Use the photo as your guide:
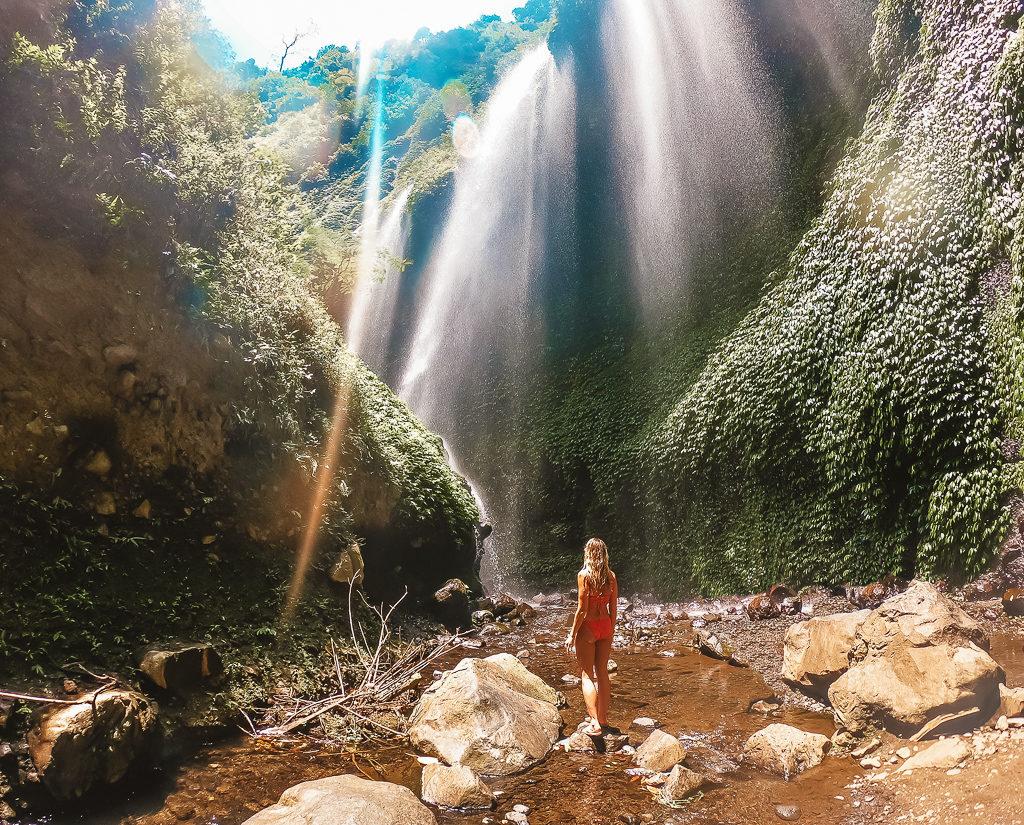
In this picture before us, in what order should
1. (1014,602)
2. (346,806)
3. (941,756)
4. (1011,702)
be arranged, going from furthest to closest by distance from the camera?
(1014,602)
(1011,702)
(941,756)
(346,806)

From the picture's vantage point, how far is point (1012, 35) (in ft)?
26.1

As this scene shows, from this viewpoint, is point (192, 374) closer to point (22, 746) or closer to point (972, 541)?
point (22, 746)

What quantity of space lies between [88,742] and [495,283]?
17412 mm

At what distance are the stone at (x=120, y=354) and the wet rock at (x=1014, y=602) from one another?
9349 millimetres

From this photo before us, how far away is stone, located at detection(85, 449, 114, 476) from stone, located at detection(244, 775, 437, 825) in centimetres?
329

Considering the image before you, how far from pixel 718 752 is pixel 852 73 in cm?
1277

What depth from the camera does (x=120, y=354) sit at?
5.64m

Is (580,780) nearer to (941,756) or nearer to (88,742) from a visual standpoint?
(941,756)

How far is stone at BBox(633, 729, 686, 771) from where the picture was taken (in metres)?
4.30

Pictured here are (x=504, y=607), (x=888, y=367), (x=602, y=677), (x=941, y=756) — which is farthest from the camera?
(x=504, y=607)

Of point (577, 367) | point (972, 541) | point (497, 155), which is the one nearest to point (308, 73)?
point (497, 155)

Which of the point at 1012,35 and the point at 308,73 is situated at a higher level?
the point at 308,73

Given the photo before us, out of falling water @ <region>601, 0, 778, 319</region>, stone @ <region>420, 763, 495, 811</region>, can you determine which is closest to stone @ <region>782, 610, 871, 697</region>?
stone @ <region>420, 763, 495, 811</region>

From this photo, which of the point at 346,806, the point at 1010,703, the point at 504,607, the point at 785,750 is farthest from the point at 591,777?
the point at 504,607
